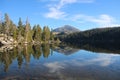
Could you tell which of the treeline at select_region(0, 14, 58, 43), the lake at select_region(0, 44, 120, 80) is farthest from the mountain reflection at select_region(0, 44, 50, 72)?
the treeline at select_region(0, 14, 58, 43)

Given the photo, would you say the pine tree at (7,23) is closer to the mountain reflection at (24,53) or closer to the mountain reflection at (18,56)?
the mountain reflection at (24,53)

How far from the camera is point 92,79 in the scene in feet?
101

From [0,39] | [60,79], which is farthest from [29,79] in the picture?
[0,39]

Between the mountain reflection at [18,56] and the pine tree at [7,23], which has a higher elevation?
the pine tree at [7,23]

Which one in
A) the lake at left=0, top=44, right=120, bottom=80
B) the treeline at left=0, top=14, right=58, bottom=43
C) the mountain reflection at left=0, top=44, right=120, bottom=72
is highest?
the treeline at left=0, top=14, right=58, bottom=43

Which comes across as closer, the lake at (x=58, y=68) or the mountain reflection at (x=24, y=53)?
the lake at (x=58, y=68)

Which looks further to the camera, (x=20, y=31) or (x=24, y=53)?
(x=20, y=31)

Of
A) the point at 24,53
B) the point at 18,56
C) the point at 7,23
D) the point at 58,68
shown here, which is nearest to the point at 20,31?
the point at 7,23

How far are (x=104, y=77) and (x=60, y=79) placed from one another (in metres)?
6.56

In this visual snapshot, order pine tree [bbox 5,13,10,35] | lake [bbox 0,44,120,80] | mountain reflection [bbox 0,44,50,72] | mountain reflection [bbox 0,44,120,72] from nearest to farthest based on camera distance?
lake [bbox 0,44,120,80], mountain reflection [bbox 0,44,50,72], mountain reflection [bbox 0,44,120,72], pine tree [bbox 5,13,10,35]

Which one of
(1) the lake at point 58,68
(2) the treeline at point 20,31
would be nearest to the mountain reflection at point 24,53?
(1) the lake at point 58,68

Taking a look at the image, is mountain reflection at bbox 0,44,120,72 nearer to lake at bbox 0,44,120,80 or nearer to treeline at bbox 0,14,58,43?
lake at bbox 0,44,120,80

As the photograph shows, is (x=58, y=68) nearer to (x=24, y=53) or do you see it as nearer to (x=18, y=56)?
(x=18, y=56)

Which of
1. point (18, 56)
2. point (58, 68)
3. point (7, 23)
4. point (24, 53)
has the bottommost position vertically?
point (58, 68)
